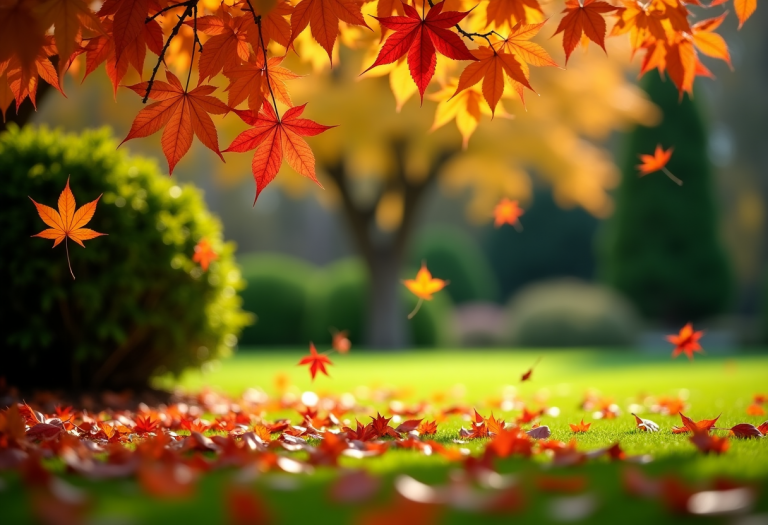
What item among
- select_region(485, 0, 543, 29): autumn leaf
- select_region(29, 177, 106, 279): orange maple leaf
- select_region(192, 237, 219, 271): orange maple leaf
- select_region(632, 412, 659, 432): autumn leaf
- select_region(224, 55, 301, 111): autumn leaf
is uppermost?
select_region(485, 0, 543, 29): autumn leaf

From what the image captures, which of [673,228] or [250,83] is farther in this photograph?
[673,228]

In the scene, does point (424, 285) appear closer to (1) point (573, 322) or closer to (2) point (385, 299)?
(2) point (385, 299)

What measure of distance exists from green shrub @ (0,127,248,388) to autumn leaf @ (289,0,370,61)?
2293 mm

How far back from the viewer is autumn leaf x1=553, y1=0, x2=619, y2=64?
215cm

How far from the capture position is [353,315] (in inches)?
551

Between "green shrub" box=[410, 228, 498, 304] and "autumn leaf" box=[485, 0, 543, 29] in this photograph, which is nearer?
"autumn leaf" box=[485, 0, 543, 29]

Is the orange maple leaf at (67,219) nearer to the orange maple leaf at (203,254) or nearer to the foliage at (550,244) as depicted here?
the orange maple leaf at (203,254)

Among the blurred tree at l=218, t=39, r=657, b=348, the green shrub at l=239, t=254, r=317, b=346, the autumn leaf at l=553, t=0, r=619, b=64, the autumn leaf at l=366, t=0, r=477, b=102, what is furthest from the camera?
the green shrub at l=239, t=254, r=317, b=346

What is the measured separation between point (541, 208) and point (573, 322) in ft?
28.0

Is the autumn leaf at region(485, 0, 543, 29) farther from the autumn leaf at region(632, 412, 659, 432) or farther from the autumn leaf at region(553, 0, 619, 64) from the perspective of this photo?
the autumn leaf at region(632, 412, 659, 432)

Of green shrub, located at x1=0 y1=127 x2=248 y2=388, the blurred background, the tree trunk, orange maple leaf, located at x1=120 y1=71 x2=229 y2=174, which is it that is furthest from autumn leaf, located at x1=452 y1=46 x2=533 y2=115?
the tree trunk

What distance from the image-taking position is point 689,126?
15.2 meters

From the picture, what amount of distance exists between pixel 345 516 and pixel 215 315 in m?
3.22

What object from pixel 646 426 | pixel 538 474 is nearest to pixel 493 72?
pixel 538 474
